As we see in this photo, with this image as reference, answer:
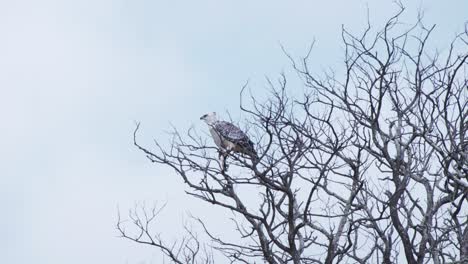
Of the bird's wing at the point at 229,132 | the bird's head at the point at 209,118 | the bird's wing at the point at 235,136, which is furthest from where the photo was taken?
the bird's head at the point at 209,118

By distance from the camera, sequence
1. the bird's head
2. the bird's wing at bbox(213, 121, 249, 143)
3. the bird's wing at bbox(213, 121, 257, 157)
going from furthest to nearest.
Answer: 1. the bird's head
2. the bird's wing at bbox(213, 121, 249, 143)
3. the bird's wing at bbox(213, 121, 257, 157)

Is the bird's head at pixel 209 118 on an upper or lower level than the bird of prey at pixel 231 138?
upper

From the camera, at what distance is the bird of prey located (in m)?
6.48

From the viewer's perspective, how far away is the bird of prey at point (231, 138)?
6.48 metres

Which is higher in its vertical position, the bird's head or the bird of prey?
the bird's head

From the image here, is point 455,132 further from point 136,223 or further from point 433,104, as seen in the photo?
point 136,223

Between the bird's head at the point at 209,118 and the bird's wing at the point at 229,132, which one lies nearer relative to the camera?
the bird's wing at the point at 229,132

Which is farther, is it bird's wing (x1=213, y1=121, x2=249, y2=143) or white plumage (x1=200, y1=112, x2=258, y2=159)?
bird's wing (x1=213, y1=121, x2=249, y2=143)

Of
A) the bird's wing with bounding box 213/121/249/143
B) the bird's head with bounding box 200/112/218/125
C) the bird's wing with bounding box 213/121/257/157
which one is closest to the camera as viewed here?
the bird's wing with bounding box 213/121/257/157

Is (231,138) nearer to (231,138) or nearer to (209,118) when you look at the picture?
(231,138)

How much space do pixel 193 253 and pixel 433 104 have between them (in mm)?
3178

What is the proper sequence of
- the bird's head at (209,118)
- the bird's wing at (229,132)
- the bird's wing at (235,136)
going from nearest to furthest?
the bird's wing at (235,136) < the bird's wing at (229,132) < the bird's head at (209,118)

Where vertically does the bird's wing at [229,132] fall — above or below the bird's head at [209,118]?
below

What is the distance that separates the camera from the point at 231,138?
290 inches
